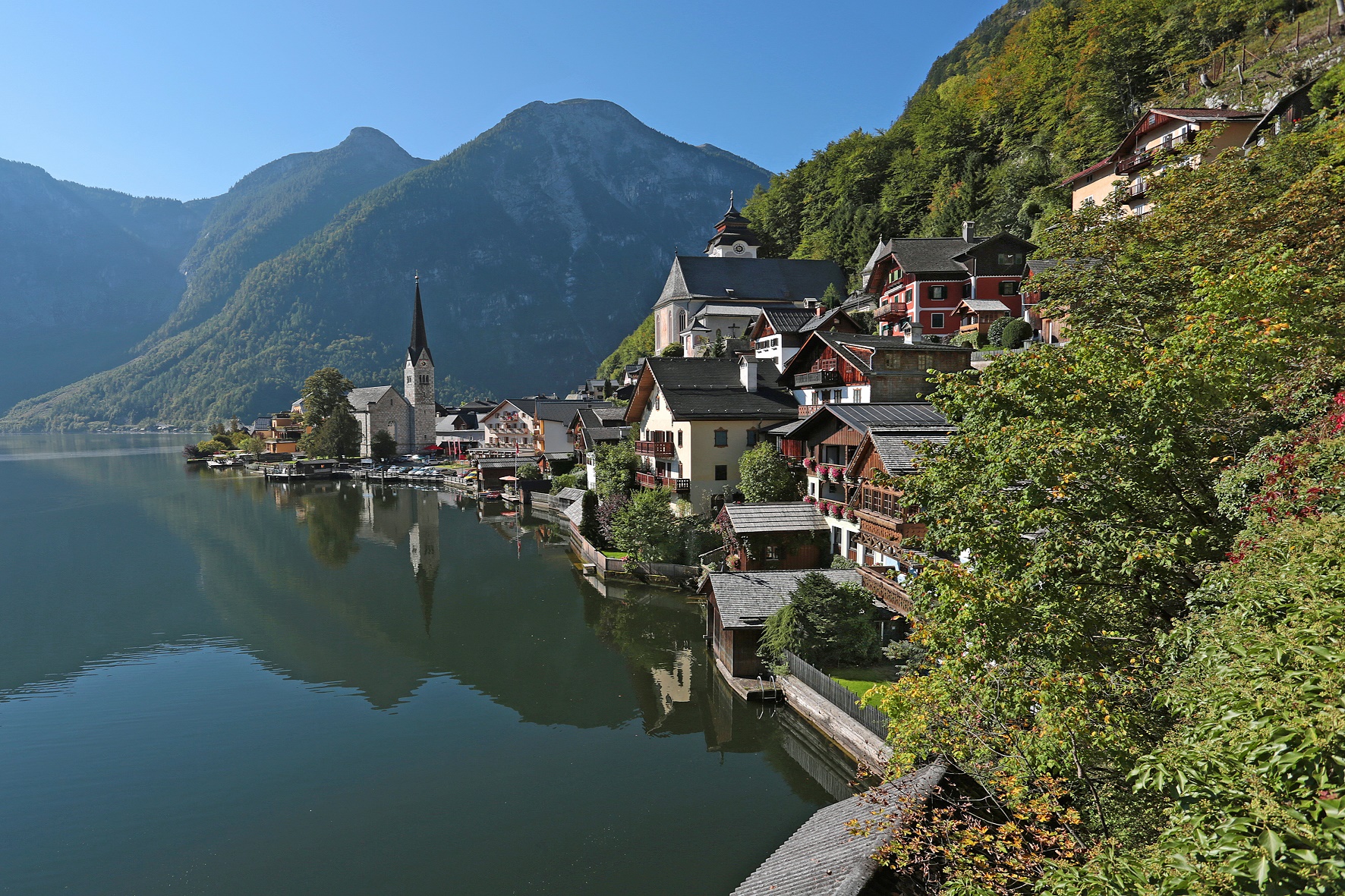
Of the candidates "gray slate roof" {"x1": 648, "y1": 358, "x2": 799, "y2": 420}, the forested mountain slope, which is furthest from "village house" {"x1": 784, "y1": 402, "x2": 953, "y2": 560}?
the forested mountain slope

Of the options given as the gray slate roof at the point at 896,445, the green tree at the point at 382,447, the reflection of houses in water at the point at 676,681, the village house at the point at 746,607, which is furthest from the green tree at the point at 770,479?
the green tree at the point at 382,447

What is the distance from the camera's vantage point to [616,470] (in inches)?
1825

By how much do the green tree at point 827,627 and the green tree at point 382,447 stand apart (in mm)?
97883

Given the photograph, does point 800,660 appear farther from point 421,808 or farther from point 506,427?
point 506,427

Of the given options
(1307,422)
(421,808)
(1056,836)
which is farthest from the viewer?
(421,808)

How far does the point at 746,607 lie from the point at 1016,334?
29.2 meters

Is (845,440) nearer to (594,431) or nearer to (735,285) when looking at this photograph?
(594,431)

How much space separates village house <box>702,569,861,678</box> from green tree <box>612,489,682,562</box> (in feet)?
34.2

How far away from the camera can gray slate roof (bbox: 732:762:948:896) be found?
416 inches

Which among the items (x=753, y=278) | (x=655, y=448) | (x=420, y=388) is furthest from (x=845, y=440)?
(x=420, y=388)

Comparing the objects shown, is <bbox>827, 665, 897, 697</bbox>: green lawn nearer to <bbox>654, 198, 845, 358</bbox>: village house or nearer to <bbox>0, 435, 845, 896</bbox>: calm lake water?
<bbox>0, 435, 845, 896</bbox>: calm lake water

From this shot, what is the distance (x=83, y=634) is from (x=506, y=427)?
214 ft

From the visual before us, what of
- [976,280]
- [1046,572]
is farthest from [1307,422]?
[976,280]

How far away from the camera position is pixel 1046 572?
1009 cm
